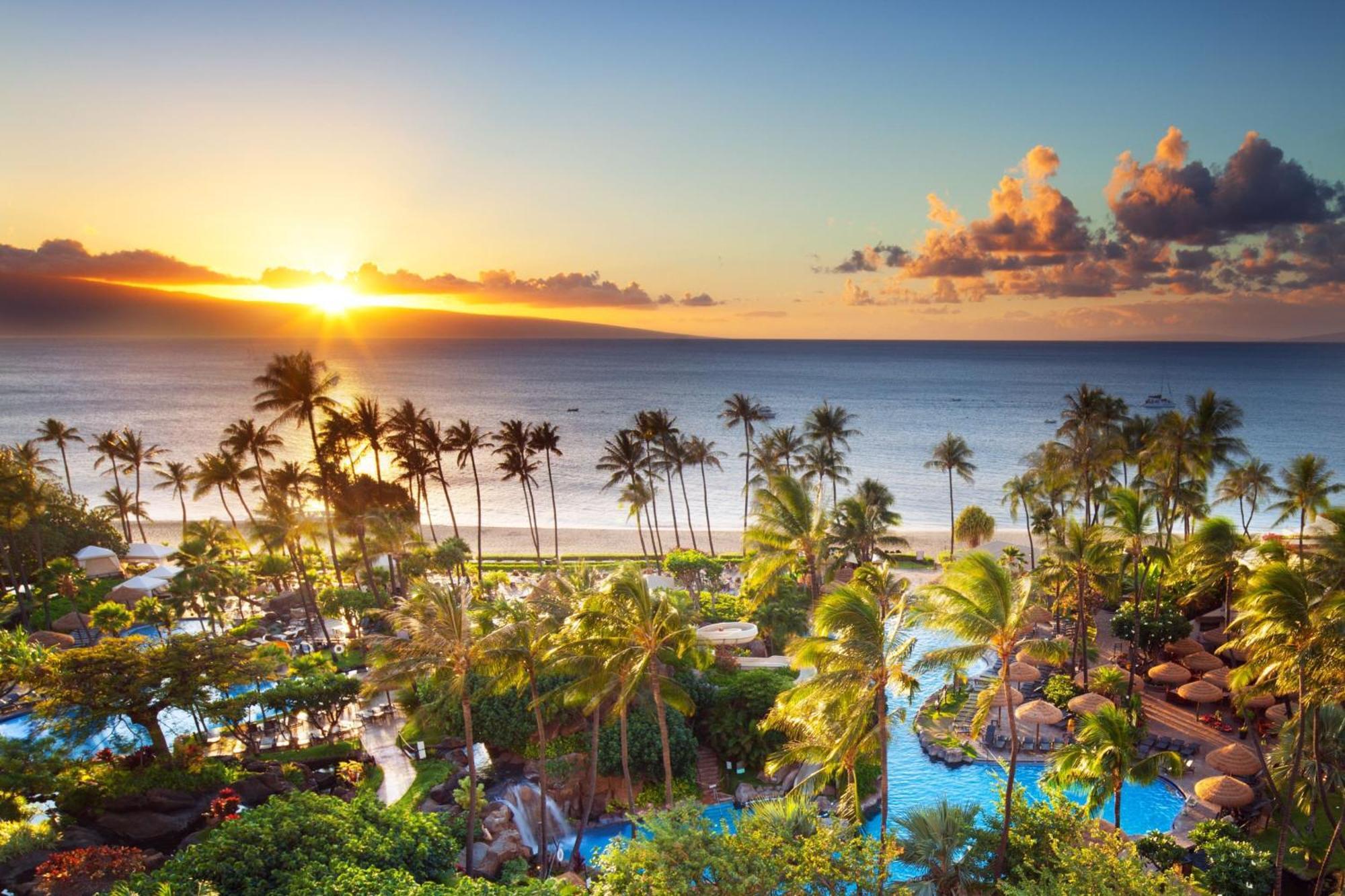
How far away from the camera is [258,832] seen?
17.2 m

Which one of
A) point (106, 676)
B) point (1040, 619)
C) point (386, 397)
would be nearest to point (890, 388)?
point (386, 397)

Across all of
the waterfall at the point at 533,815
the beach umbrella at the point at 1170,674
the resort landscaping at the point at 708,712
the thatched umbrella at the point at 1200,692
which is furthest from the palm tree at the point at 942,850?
the beach umbrella at the point at 1170,674

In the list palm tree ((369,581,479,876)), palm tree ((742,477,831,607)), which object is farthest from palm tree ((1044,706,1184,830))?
palm tree ((369,581,479,876))

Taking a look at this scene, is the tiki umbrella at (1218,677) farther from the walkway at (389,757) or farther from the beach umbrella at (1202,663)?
the walkway at (389,757)

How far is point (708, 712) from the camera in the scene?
96.9 ft

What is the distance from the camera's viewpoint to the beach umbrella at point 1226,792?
73.8ft

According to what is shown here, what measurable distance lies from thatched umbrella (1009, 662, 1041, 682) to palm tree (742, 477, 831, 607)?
9077 mm

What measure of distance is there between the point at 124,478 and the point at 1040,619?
114 m

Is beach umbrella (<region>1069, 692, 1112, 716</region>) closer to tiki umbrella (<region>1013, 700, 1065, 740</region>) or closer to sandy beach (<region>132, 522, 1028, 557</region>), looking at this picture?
tiki umbrella (<region>1013, 700, 1065, 740</region>)

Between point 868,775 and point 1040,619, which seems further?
point 1040,619

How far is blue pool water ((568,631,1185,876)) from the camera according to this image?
2444 cm

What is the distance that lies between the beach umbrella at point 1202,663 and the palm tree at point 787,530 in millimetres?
16573

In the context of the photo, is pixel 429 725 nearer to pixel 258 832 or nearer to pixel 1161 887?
pixel 258 832

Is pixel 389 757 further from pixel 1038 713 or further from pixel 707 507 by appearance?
pixel 707 507
